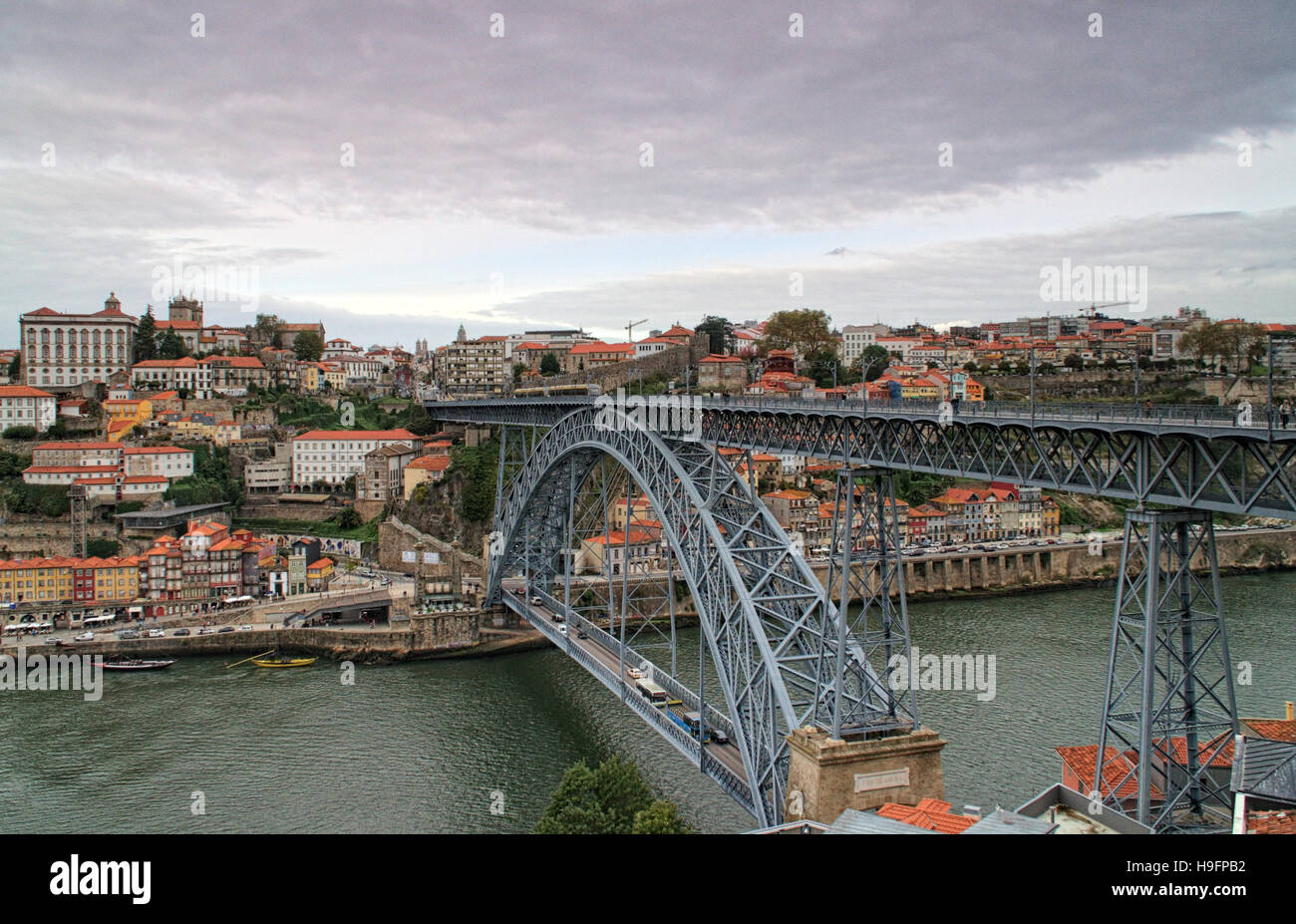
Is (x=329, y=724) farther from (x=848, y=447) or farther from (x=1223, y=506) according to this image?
(x=1223, y=506)

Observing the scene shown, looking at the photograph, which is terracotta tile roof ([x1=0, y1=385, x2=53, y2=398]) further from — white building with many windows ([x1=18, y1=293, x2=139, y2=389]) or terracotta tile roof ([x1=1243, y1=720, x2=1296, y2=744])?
→ terracotta tile roof ([x1=1243, y1=720, x2=1296, y2=744])

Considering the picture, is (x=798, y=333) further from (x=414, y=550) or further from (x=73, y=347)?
(x=73, y=347)

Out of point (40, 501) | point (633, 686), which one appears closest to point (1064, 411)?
point (633, 686)

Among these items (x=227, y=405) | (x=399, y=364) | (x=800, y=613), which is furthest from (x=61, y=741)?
(x=399, y=364)

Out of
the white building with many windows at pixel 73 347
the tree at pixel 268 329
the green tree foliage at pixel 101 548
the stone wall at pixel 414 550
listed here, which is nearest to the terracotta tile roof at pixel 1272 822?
the stone wall at pixel 414 550

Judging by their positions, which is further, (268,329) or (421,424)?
(268,329)
